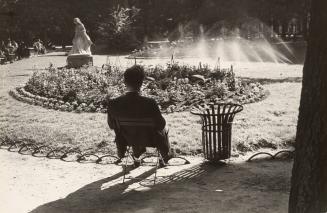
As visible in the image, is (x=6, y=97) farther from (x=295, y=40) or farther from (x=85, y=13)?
(x=85, y=13)

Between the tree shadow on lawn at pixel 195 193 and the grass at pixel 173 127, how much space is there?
1.28m

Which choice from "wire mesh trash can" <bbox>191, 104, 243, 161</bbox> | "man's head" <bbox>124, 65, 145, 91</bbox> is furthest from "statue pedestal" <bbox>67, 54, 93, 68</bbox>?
"man's head" <bbox>124, 65, 145, 91</bbox>

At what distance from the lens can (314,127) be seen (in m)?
4.31

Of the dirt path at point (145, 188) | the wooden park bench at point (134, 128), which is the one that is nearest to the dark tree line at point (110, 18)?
the dirt path at point (145, 188)

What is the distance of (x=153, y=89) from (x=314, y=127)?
895cm

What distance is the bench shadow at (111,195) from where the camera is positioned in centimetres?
593

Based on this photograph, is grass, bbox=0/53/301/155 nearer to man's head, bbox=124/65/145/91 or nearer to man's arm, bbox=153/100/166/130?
man's arm, bbox=153/100/166/130

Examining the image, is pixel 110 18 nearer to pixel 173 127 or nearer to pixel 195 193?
pixel 173 127

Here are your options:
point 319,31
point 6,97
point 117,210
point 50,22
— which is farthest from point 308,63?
point 50,22

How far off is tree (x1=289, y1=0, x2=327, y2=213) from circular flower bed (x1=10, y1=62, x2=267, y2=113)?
21.8 feet

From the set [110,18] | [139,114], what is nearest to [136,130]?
[139,114]

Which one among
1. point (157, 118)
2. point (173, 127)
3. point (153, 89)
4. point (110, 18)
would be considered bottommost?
point (173, 127)

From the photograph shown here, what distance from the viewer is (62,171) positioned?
759cm

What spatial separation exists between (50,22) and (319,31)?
152ft
